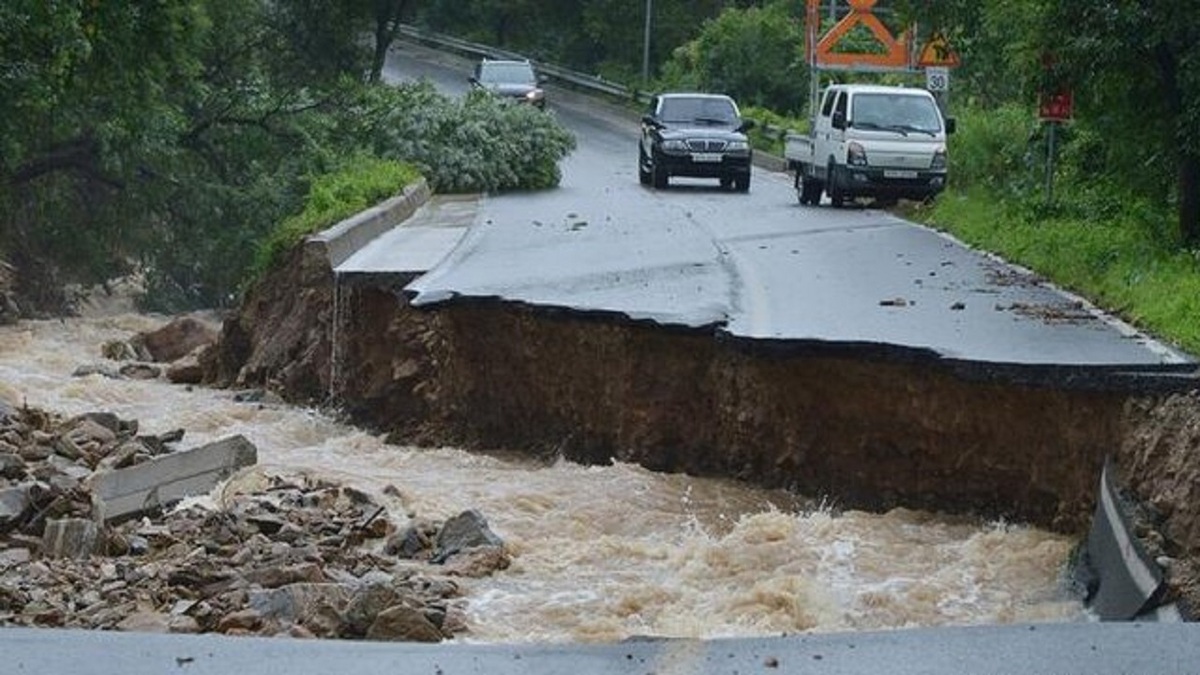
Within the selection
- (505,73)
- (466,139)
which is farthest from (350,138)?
(505,73)

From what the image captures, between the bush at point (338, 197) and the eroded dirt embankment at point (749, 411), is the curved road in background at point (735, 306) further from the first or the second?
the bush at point (338, 197)

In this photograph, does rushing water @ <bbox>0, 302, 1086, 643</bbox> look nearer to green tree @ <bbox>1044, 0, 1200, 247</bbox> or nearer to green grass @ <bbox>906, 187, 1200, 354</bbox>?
green grass @ <bbox>906, 187, 1200, 354</bbox>

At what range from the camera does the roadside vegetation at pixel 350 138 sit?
18.8 metres

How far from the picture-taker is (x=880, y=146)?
30.4 metres

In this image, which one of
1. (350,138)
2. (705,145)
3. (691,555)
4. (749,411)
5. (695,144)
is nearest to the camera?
(691,555)

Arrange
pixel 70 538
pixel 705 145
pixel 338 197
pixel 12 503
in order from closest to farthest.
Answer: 1. pixel 70 538
2. pixel 12 503
3. pixel 338 197
4. pixel 705 145

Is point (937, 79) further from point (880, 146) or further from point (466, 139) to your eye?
point (466, 139)

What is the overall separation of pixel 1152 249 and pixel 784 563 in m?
7.63

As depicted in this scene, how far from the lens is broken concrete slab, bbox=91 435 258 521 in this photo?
45.8ft

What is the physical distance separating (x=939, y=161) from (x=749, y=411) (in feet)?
53.7

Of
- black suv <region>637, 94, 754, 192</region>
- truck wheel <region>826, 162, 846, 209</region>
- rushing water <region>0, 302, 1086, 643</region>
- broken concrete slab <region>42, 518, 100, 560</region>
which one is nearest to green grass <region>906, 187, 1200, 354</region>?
rushing water <region>0, 302, 1086, 643</region>

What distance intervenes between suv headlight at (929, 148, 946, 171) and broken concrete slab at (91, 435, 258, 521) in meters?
16.8

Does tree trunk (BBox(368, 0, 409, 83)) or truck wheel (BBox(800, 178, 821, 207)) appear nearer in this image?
truck wheel (BBox(800, 178, 821, 207))

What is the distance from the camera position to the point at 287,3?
42.7 metres
